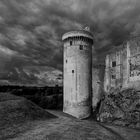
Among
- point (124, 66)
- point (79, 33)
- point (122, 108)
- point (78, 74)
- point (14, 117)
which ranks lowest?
point (122, 108)

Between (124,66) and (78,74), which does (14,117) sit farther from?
(124,66)

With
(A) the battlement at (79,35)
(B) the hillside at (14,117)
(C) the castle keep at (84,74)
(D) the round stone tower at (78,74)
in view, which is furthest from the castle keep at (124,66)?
(B) the hillside at (14,117)

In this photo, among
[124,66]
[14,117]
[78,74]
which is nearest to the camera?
[14,117]

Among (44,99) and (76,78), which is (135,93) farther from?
(44,99)

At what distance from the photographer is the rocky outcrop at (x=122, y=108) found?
16062mm

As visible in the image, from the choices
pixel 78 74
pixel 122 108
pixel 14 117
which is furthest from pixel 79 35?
pixel 14 117

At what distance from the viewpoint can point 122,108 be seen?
1766cm

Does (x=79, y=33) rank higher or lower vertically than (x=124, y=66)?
higher

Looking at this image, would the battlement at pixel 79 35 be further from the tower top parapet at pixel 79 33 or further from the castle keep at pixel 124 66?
the castle keep at pixel 124 66

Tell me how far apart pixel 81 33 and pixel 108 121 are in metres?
14.9

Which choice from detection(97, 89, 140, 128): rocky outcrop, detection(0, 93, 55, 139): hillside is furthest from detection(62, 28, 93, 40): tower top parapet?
detection(0, 93, 55, 139): hillside

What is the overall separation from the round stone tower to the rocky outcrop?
10.6 feet

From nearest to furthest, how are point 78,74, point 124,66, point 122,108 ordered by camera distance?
point 122,108
point 124,66
point 78,74

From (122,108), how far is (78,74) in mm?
8439
